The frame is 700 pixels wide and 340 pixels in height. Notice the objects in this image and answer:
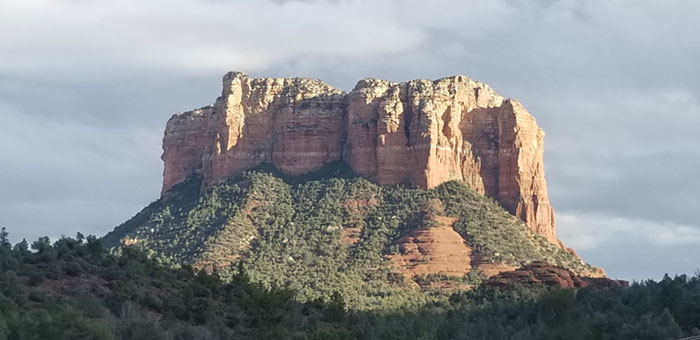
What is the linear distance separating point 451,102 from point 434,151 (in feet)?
18.1

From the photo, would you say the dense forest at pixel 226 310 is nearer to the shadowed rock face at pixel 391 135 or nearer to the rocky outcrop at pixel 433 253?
the rocky outcrop at pixel 433 253

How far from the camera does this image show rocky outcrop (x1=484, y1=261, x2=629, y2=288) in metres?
102

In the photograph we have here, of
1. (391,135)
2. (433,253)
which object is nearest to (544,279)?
(433,253)

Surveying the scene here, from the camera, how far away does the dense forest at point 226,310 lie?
5966 centimetres

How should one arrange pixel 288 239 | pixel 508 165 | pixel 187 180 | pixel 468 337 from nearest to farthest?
pixel 468 337
pixel 288 239
pixel 508 165
pixel 187 180

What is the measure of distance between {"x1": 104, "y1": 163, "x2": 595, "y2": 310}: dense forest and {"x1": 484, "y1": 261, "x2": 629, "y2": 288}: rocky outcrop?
747 centimetres

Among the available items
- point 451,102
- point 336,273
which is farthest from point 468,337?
point 451,102

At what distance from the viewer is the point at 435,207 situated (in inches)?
4970

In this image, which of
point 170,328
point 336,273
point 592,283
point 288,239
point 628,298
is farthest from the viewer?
point 288,239

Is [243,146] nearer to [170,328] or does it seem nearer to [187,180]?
[187,180]

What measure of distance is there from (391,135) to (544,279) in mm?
33930

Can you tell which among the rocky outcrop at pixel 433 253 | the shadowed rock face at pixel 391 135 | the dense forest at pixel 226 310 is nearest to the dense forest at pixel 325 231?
the rocky outcrop at pixel 433 253

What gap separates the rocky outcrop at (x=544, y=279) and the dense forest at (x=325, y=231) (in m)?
7.47

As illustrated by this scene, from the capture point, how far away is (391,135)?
132875 millimetres
